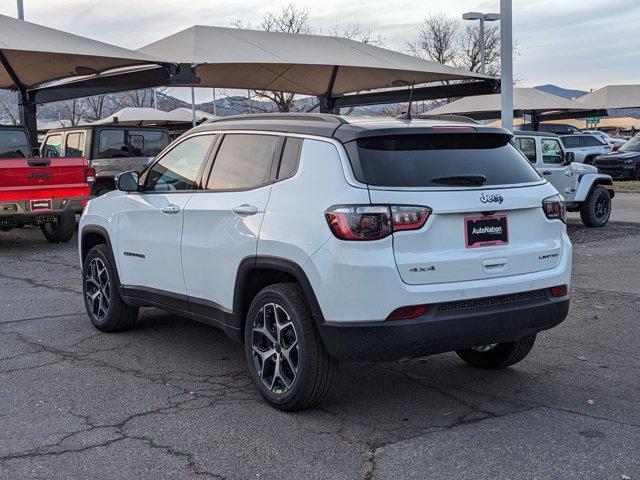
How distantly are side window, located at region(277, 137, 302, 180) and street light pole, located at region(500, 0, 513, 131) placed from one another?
794 centimetres

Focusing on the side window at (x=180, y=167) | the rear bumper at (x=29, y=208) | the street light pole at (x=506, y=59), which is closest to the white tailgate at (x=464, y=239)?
the side window at (x=180, y=167)

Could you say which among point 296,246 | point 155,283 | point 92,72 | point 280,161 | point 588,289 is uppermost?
point 92,72

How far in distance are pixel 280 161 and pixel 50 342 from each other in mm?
2872

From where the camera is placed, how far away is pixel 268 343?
4984mm

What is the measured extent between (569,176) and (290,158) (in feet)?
34.7

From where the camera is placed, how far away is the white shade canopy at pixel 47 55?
1471cm

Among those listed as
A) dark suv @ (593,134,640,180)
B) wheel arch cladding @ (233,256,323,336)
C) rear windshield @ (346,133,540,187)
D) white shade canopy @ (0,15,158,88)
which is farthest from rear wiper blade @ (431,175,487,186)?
dark suv @ (593,134,640,180)

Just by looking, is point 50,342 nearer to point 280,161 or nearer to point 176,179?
point 176,179

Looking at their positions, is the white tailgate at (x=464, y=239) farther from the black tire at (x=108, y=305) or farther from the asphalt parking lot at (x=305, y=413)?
the black tire at (x=108, y=305)

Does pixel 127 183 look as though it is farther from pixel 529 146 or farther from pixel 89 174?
pixel 529 146

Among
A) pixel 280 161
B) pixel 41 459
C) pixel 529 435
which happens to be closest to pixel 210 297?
pixel 280 161

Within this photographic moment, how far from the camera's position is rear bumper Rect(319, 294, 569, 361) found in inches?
171

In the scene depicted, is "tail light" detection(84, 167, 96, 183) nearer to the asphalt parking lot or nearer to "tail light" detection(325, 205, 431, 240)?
the asphalt parking lot

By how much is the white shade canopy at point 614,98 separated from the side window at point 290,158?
2831 cm
